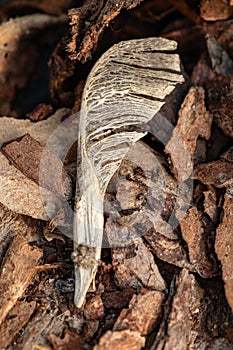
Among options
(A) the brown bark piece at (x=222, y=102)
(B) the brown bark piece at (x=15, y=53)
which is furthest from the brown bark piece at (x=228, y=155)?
(B) the brown bark piece at (x=15, y=53)

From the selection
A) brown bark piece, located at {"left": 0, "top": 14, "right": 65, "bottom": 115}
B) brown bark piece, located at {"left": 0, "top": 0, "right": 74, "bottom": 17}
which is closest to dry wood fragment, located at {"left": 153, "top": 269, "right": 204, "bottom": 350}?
brown bark piece, located at {"left": 0, "top": 14, "right": 65, "bottom": 115}

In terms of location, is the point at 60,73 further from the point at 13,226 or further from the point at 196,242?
the point at 196,242

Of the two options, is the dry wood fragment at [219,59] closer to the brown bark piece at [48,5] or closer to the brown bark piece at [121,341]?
the brown bark piece at [48,5]

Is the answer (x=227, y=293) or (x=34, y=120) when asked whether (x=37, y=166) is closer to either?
(x=34, y=120)

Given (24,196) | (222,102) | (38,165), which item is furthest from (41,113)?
(222,102)

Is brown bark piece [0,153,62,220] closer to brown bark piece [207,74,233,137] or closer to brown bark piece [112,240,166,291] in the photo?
brown bark piece [112,240,166,291]

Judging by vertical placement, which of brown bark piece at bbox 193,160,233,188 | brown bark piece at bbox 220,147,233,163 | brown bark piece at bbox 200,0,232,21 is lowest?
brown bark piece at bbox 193,160,233,188
